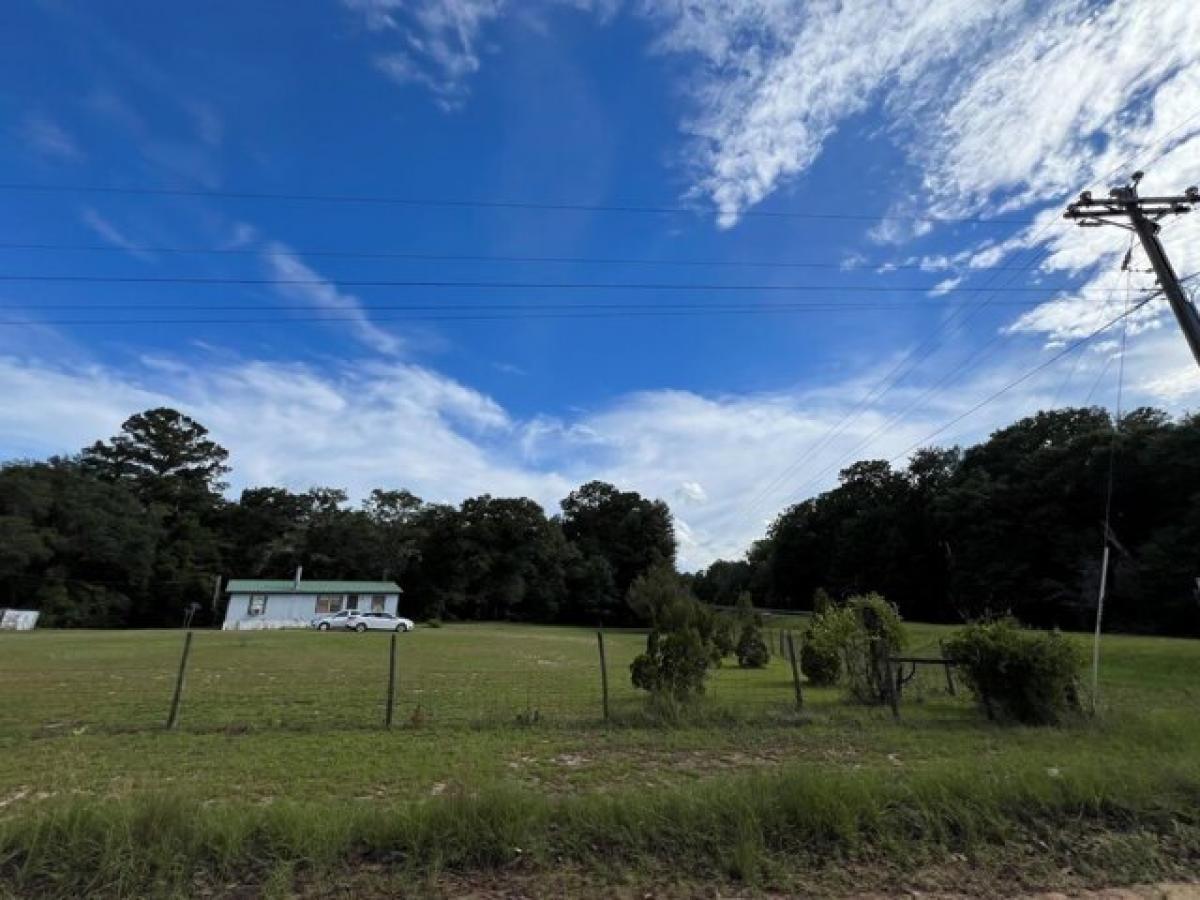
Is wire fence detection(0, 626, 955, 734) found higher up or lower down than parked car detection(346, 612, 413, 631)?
lower down

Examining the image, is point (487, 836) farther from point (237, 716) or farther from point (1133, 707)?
point (1133, 707)

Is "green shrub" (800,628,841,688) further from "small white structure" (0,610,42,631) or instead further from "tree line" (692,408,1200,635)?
"small white structure" (0,610,42,631)

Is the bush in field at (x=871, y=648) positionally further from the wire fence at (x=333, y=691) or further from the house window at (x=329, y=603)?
the house window at (x=329, y=603)

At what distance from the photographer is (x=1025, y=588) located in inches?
2372

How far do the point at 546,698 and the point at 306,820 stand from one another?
8.83 metres

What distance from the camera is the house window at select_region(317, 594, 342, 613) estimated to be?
55.7m

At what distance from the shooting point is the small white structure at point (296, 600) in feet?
178

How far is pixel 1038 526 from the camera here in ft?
199

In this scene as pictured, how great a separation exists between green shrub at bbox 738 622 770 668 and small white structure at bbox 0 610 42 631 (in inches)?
1856

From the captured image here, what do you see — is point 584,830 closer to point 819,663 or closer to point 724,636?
point 819,663

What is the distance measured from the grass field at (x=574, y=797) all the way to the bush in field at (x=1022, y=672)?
518 millimetres

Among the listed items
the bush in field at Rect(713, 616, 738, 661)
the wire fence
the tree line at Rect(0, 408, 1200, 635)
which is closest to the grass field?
the wire fence

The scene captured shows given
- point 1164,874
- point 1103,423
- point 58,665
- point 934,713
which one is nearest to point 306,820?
point 1164,874

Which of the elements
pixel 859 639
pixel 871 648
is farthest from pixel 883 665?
pixel 859 639
